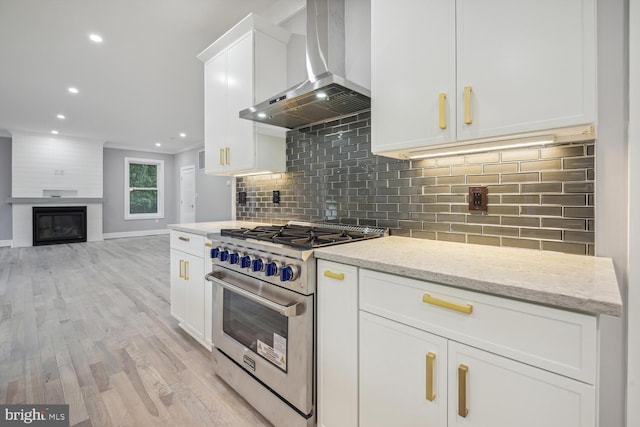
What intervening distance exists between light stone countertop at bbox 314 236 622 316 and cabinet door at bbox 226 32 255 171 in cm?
136

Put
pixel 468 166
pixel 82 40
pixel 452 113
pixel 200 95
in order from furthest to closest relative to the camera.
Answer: pixel 200 95, pixel 82 40, pixel 468 166, pixel 452 113

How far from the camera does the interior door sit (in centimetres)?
843

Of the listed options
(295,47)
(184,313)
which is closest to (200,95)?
(295,47)

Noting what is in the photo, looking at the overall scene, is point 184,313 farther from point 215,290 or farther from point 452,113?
point 452,113

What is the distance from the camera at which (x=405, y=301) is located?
1063mm

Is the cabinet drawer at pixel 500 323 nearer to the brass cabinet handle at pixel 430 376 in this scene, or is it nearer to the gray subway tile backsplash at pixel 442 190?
the brass cabinet handle at pixel 430 376

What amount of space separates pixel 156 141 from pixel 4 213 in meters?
3.78

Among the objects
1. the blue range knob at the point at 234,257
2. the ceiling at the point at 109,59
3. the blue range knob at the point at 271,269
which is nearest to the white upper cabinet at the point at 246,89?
the ceiling at the point at 109,59

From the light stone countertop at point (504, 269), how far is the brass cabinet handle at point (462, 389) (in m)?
0.27

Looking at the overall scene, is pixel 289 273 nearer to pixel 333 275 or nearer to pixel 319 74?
pixel 333 275

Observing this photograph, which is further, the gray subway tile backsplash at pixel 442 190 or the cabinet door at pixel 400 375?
the gray subway tile backsplash at pixel 442 190

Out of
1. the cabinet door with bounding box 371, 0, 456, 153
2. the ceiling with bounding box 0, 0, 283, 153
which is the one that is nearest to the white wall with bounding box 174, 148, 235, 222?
the ceiling with bounding box 0, 0, 283, 153

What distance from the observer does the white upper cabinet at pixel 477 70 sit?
0.99m

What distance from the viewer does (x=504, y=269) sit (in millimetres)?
984
